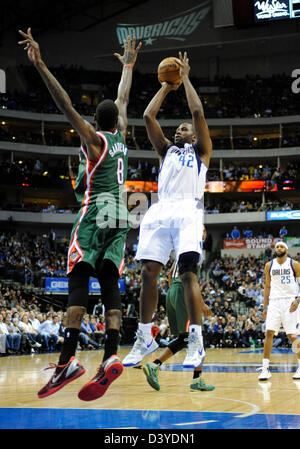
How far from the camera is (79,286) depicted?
439 cm

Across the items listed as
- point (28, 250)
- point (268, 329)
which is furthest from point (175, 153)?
point (28, 250)

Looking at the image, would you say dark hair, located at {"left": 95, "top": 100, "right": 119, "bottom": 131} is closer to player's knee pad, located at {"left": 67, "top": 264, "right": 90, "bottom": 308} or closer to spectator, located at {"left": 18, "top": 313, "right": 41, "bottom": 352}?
player's knee pad, located at {"left": 67, "top": 264, "right": 90, "bottom": 308}

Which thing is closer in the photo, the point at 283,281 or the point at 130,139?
the point at 283,281

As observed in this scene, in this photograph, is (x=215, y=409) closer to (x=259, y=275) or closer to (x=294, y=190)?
(x=259, y=275)

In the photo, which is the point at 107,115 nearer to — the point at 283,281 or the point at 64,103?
the point at 64,103

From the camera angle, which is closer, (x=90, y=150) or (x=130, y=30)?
(x=90, y=150)

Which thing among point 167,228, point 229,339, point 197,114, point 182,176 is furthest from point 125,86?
point 229,339

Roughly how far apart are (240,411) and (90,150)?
2571mm

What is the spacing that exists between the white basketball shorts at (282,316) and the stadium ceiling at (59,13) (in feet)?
118

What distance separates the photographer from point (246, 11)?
36.3 m

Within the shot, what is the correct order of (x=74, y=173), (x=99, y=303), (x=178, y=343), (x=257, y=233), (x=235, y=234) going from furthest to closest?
(x=257, y=233) < (x=74, y=173) < (x=235, y=234) < (x=99, y=303) < (x=178, y=343)

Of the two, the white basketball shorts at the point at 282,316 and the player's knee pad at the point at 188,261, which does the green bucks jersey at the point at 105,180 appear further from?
the white basketball shorts at the point at 282,316

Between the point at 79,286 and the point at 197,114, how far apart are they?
2018 mm

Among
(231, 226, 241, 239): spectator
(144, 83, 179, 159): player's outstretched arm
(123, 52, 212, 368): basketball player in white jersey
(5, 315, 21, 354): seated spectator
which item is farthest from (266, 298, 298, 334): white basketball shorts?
(231, 226, 241, 239): spectator
